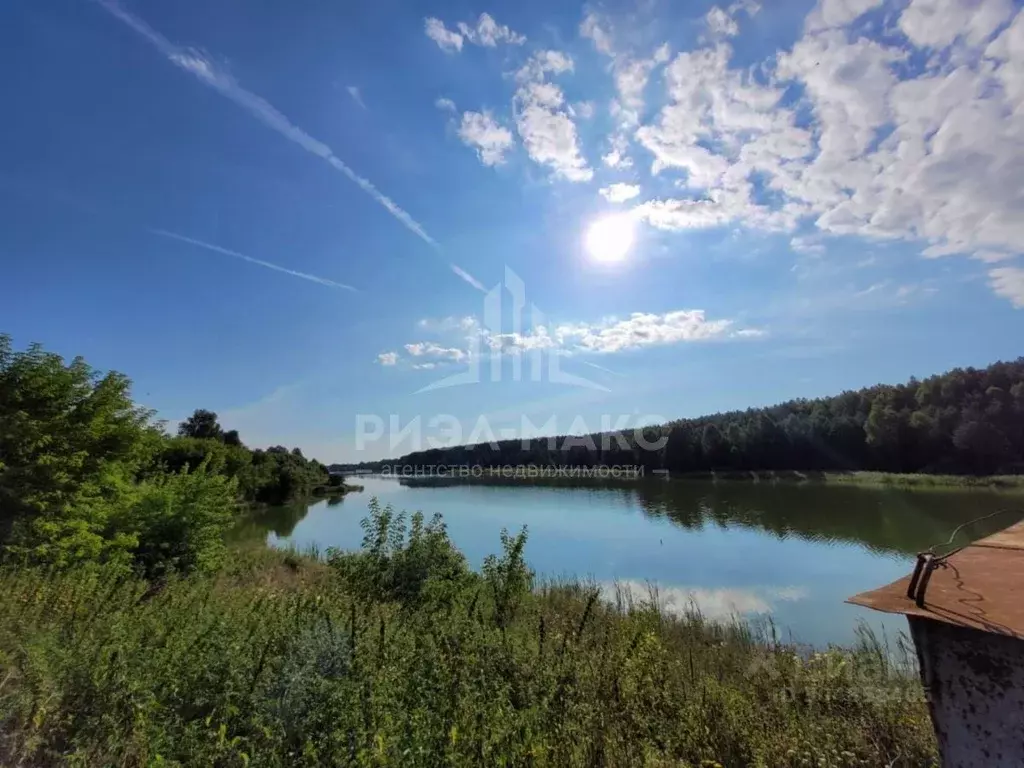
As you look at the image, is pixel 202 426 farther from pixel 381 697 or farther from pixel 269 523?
pixel 381 697

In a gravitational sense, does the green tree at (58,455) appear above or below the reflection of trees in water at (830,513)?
above

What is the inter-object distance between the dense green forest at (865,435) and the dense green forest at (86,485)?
55.2 metres

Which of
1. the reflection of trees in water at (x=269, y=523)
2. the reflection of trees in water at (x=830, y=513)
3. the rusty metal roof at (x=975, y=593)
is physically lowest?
the reflection of trees in water at (x=269, y=523)

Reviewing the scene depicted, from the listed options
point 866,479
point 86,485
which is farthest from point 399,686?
point 866,479

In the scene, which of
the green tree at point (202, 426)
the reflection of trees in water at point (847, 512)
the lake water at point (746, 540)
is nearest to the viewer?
the lake water at point (746, 540)

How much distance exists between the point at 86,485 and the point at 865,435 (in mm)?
65035

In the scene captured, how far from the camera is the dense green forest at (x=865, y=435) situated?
43.3 m

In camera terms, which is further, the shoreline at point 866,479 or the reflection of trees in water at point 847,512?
the shoreline at point 866,479

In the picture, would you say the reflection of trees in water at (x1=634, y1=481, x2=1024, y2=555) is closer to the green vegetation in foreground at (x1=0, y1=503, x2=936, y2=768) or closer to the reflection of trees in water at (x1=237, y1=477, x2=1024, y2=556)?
the reflection of trees in water at (x1=237, y1=477, x2=1024, y2=556)

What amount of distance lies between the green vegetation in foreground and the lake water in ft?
23.3

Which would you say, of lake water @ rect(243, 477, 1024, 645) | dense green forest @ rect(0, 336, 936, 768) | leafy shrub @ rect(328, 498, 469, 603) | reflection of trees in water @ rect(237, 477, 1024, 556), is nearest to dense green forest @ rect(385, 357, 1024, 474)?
reflection of trees in water @ rect(237, 477, 1024, 556)

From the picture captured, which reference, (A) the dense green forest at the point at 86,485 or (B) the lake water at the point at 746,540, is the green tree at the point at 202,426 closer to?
(B) the lake water at the point at 746,540

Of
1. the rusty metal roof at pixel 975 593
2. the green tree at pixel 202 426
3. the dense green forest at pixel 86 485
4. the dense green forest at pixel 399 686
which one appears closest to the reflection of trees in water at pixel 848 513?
the dense green forest at pixel 399 686

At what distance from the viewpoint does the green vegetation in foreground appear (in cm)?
288
